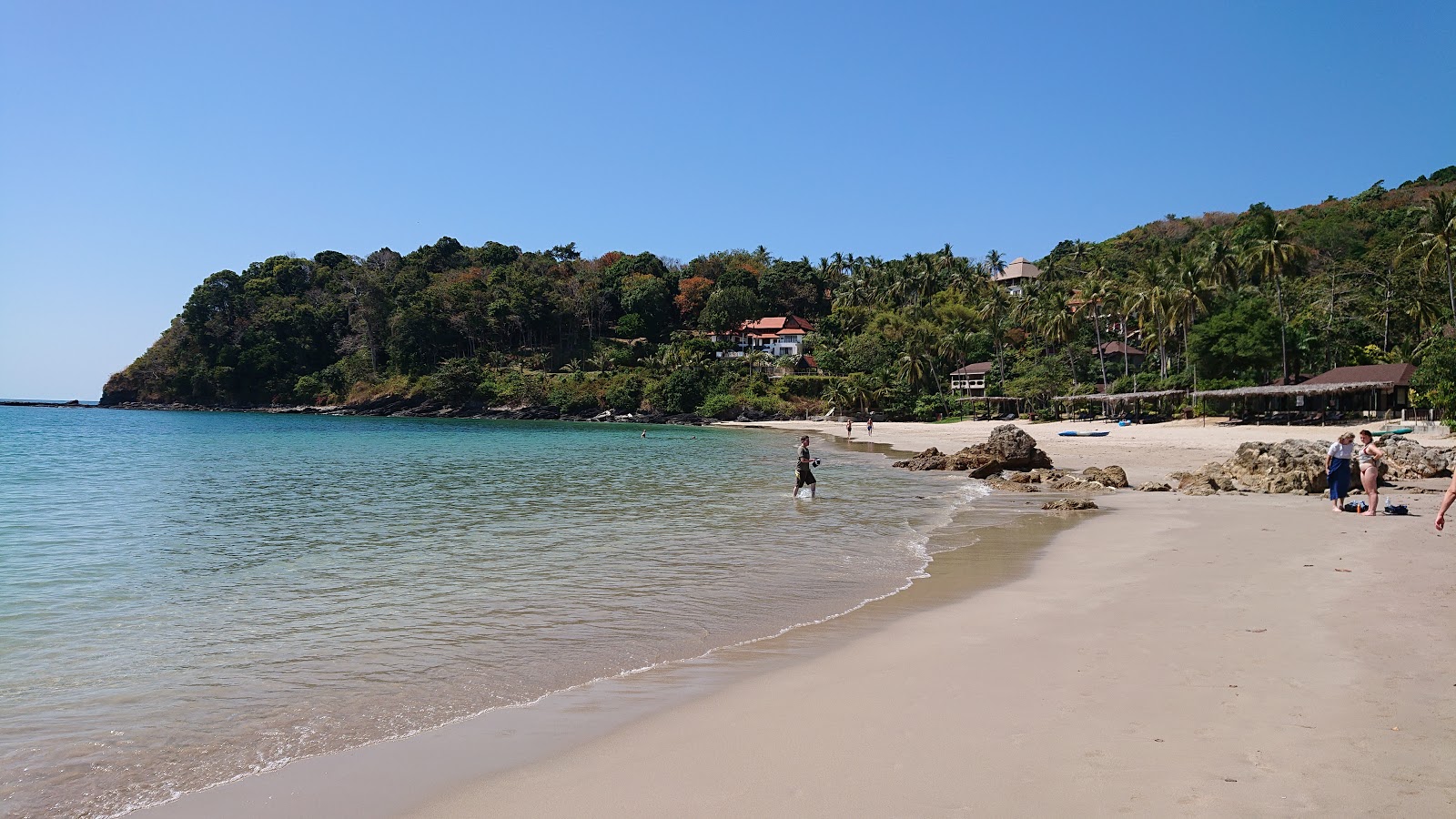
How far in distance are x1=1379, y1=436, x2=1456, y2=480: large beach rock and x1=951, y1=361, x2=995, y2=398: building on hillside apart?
55458 millimetres

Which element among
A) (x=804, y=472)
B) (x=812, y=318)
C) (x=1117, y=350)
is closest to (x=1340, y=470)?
(x=804, y=472)

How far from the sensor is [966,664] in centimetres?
669

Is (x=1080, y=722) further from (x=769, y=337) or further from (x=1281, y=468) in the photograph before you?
(x=769, y=337)

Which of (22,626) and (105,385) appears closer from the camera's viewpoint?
(22,626)

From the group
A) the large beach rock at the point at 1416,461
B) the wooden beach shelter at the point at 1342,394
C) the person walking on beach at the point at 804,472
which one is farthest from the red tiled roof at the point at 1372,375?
the person walking on beach at the point at 804,472

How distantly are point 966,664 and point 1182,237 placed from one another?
125785mm

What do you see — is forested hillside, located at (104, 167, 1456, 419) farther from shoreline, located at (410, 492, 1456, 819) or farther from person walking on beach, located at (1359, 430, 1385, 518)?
shoreline, located at (410, 492, 1456, 819)

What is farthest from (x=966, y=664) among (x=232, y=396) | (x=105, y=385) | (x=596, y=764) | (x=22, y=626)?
(x=105, y=385)

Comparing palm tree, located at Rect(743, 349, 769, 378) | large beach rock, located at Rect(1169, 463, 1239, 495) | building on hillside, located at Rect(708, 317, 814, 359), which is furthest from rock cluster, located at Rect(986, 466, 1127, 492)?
building on hillside, located at Rect(708, 317, 814, 359)

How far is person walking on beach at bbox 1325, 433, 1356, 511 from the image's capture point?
593 inches

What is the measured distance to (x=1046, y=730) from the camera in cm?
516

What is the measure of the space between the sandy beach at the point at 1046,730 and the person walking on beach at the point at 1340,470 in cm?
706

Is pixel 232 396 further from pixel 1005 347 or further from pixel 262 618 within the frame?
pixel 262 618

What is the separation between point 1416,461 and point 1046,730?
20.0 meters
